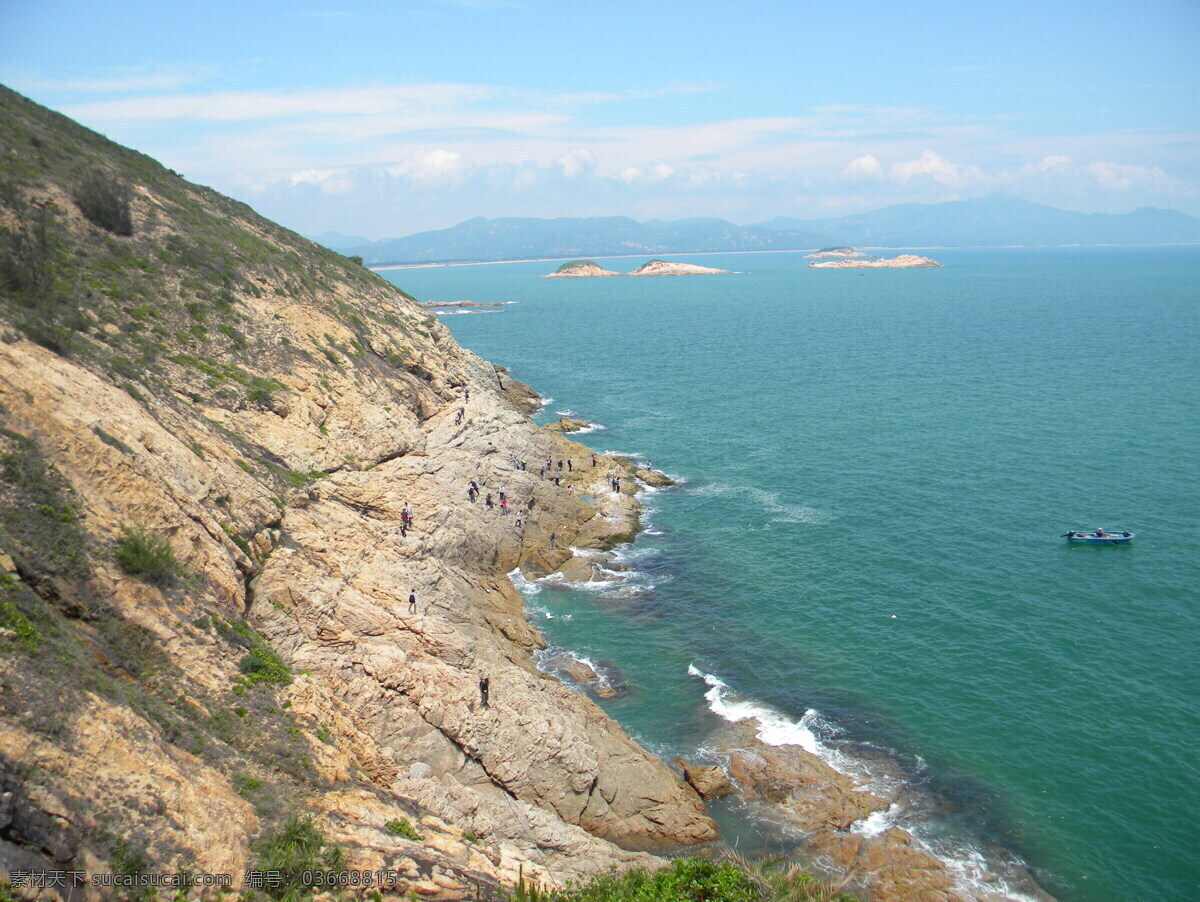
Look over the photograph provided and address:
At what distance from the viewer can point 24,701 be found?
14141 mm

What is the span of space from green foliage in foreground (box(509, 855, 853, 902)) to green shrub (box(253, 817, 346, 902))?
4154mm

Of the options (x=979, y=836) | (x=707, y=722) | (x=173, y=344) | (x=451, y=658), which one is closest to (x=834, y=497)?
(x=707, y=722)

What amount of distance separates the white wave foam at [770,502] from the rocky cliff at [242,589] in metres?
10.6

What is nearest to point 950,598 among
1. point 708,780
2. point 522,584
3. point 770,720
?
point 770,720

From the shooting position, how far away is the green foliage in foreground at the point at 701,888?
1642 cm

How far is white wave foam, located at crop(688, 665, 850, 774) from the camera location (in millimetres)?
29969

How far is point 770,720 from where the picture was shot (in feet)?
105

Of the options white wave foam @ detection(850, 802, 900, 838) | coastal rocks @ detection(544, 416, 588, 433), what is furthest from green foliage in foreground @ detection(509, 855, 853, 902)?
coastal rocks @ detection(544, 416, 588, 433)

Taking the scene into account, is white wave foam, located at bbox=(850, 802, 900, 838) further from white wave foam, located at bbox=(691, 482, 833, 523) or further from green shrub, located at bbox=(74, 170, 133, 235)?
green shrub, located at bbox=(74, 170, 133, 235)

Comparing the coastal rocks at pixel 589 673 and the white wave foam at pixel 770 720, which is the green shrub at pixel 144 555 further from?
the white wave foam at pixel 770 720

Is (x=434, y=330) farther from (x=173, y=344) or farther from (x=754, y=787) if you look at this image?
(x=754, y=787)

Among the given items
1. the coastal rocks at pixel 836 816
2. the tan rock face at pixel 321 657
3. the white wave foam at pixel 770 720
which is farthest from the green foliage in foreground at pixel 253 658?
the white wave foam at pixel 770 720

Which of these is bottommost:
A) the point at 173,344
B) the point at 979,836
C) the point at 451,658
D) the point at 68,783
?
the point at 979,836

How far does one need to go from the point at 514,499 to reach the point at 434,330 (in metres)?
20.6
